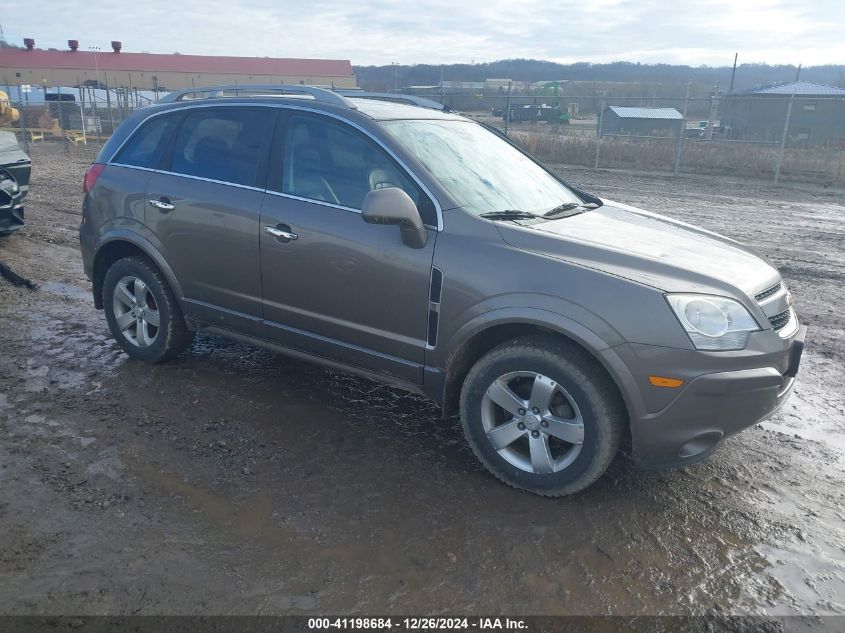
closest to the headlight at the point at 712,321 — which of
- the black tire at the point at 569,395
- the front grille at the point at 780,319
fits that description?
the front grille at the point at 780,319

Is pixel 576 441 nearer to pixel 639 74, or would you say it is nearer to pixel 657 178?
pixel 657 178

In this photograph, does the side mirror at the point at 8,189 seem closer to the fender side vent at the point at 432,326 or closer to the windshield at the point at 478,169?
the windshield at the point at 478,169

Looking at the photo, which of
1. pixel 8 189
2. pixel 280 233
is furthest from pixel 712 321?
pixel 8 189

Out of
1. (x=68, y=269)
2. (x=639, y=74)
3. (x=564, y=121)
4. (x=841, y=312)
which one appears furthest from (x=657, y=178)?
(x=639, y=74)

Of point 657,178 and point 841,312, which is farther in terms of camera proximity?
point 657,178

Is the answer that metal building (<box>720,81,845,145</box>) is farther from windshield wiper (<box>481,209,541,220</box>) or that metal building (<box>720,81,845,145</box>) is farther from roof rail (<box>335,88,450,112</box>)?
windshield wiper (<box>481,209,541,220</box>)

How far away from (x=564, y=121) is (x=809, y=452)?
1617 inches

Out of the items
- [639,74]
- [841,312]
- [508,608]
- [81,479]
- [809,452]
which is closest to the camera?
[508,608]

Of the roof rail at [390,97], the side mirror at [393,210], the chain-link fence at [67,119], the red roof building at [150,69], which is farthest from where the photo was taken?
the red roof building at [150,69]

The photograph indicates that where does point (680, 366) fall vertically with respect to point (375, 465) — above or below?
above

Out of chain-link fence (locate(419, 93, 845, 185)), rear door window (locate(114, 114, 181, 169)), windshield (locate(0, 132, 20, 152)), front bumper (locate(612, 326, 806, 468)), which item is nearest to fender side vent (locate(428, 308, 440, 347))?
front bumper (locate(612, 326, 806, 468))

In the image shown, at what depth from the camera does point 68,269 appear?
758 cm

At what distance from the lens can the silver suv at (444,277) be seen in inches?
119

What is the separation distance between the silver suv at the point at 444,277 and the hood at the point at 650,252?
0.02 meters
